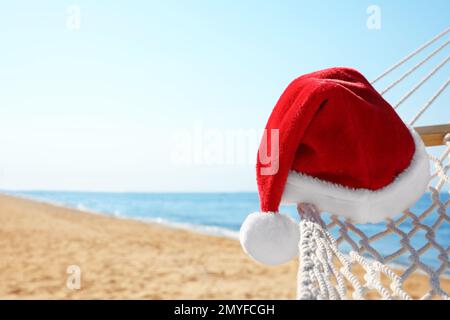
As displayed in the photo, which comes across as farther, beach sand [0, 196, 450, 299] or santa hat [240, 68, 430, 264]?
beach sand [0, 196, 450, 299]

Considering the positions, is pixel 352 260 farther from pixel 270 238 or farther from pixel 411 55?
pixel 411 55

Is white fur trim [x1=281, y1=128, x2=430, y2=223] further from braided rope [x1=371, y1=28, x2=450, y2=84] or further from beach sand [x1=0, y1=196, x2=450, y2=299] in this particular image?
beach sand [x1=0, y1=196, x2=450, y2=299]

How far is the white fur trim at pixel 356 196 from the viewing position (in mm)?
714

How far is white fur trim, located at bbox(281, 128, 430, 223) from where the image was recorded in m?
0.71

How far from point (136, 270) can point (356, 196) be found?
3.11 meters

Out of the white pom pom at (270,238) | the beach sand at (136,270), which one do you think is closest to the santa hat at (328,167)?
the white pom pom at (270,238)

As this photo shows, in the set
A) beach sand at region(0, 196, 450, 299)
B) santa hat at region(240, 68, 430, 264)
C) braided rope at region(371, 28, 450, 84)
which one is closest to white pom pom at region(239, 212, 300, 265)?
santa hat at region(240, 68, 430, 264)

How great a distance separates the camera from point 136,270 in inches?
139

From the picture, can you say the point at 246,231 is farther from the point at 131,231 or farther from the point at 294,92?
the point at 131,231

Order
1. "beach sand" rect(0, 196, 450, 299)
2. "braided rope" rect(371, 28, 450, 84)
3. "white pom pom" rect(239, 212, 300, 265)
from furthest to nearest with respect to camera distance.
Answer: "beach sand" rect(0, 196, 450, 299)
"braided rope" rect(371, 28, 450, 84)
"white pom pom" rect(239, 212, 300, 265)

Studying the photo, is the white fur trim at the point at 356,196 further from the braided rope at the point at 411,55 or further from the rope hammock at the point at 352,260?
the braided rope at the point at 411,55

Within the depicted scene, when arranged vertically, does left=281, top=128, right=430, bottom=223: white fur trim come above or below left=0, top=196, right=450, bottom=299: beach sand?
above

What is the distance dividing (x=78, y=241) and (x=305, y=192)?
4875 mm
